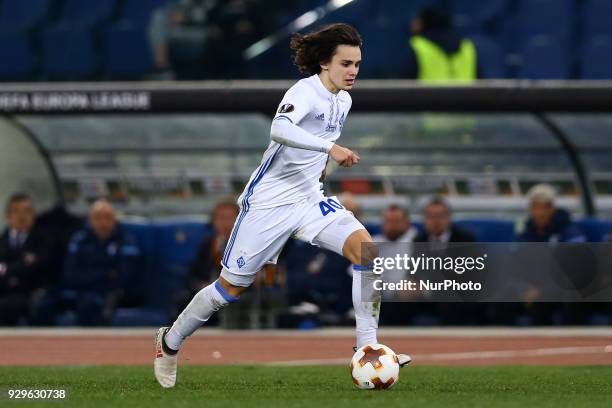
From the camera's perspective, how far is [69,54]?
49.0 ft

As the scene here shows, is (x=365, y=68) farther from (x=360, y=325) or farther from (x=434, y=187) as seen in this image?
(x=360, y=325)

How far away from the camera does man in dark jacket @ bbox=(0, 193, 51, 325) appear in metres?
13.4

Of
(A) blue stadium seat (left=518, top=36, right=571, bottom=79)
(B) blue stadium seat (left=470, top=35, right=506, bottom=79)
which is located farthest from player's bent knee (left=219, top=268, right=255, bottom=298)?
(A) blue stadium seat (left=518, top=36, right=571, bottom=79)

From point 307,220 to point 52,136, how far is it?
7184mm

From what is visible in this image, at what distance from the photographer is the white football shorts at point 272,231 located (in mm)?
7207

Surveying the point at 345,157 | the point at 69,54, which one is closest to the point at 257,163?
the point at 69,54

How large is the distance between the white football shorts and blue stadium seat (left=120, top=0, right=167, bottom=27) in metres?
8.18

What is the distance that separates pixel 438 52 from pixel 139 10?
3.85 metres

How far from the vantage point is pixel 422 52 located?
44.3 ft

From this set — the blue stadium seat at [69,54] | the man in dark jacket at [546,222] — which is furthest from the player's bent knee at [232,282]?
the blue stadium seat at [69,54]

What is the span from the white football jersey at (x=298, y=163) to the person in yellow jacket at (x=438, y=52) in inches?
237

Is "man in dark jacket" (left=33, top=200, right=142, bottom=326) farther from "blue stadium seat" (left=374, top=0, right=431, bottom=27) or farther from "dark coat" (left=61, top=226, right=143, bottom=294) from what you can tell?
"blue stadium seat" (left=374, top=0, right=431, bottom=27)

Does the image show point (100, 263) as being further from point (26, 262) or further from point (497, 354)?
point (497, 354)

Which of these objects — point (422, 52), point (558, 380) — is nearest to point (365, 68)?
point (422, 52)
